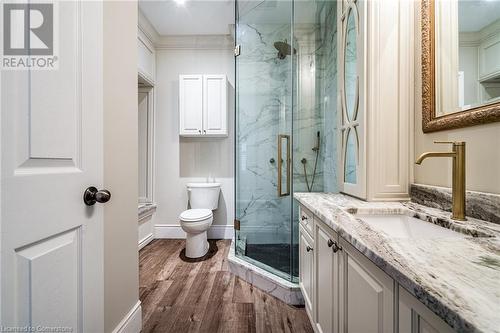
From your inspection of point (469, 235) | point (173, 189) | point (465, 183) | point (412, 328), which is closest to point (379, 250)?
point (412, 328)

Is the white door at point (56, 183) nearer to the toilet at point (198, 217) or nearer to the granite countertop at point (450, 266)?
the granite countertop at point (450, 266)

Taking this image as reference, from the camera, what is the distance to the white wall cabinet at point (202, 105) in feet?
8.99

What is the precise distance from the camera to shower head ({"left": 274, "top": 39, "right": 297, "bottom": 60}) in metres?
2.12

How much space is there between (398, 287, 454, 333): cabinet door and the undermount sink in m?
0.43

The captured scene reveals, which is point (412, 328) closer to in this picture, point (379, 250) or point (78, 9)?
point (379, 250)

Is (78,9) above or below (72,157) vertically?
above

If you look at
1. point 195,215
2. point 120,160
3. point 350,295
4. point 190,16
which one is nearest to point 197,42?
point 190,16

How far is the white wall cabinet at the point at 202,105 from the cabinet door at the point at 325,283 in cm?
199

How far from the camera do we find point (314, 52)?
217 cm

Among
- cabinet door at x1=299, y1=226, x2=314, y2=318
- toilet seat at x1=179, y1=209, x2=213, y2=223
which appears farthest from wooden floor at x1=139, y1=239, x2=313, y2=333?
toilet seat at x1=179, y1=209, x2=213, y2=223

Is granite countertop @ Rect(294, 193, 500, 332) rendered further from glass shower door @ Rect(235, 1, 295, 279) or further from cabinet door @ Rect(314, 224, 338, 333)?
glass shower door @ Rect(235, 1, 295, 279)

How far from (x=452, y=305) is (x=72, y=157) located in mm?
1075

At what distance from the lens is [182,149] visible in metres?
2.99

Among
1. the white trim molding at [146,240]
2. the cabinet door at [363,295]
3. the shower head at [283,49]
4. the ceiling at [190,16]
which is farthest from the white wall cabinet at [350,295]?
the ceiling at [190,16]
